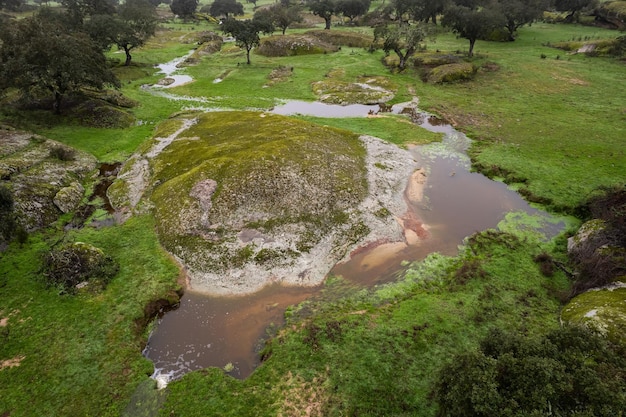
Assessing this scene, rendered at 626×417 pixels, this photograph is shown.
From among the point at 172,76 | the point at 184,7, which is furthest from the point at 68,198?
the point at 184,7

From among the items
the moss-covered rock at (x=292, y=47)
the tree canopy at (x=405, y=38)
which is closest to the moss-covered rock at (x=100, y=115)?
the moss-covered rock at (x=292, y=47)

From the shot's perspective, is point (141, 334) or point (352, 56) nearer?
point (141, 334)

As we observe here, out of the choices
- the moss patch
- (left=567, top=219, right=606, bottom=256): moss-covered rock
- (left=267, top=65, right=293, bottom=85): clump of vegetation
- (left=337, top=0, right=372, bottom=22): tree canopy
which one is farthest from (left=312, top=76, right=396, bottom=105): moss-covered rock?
(left=337, top=0, right=372, bottom=22): tree canopy

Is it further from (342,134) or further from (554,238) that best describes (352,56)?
(554,238)

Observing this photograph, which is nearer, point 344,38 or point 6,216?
point 6,216

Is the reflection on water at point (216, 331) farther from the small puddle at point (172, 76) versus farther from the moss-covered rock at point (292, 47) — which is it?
the moss-covered rock at point (292, 47)

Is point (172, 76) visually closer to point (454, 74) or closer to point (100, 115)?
point (100, 115)

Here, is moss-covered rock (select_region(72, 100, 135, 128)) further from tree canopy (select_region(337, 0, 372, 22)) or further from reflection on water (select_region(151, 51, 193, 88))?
tree canopy (select_region(337, 0, 372, 22))

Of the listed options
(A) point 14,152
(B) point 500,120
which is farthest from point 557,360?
(A) point 14,152
